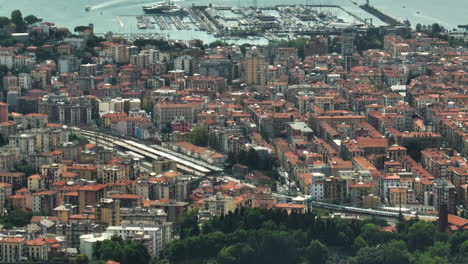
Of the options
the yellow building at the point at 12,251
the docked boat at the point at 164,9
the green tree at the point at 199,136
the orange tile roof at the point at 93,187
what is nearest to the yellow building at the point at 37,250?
the yellow building at the point at 12,251

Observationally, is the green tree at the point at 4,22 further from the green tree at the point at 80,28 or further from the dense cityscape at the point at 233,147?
the green tree at the point at 80,28

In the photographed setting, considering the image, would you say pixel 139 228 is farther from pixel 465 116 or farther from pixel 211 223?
pixel 465 116

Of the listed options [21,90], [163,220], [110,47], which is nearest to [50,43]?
[110,47]

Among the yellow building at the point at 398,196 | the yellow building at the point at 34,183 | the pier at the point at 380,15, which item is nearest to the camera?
the yellow building at the point at 398,196

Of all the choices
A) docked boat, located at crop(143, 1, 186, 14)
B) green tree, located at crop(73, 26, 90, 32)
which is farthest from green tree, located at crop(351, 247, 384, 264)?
docked boat, located at crop(143, 1, 186, 14)

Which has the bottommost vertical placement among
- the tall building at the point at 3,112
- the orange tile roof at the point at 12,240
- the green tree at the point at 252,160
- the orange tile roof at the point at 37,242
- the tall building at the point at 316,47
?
the orange tile roof at the point at 37,242

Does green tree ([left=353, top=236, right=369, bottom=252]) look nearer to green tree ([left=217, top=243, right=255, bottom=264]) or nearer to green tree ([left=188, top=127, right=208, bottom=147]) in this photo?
green tree ([left=217, top=243, right=255, bottom=264])
